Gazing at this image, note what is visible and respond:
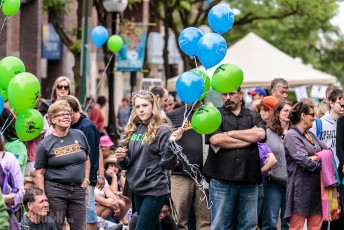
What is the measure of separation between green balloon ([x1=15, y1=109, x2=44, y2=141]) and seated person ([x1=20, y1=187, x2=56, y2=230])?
574 mm

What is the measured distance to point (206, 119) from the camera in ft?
32.5

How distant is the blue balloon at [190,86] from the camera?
10.0 meters

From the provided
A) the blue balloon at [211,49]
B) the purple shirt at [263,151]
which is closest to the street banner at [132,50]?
the purple shirt at [263,151]

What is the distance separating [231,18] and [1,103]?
2.51 m

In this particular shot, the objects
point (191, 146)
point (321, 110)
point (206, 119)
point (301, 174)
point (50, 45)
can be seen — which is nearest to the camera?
point (206, 119)

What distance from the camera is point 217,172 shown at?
10.5m

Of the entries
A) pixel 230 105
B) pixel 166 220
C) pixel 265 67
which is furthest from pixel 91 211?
pixel 265 67

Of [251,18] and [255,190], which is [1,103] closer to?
[255,190]

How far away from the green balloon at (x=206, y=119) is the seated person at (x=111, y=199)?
4.15 metres

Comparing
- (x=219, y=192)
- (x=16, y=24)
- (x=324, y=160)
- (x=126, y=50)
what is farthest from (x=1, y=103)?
(x=16, y=24)

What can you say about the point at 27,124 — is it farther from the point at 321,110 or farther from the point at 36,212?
the point at 321,110

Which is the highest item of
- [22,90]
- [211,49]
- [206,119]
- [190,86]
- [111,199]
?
[211,49]

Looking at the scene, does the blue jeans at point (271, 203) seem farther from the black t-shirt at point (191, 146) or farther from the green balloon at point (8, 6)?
the green balloon at point (8, 6)

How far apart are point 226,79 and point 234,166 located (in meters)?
0.93
